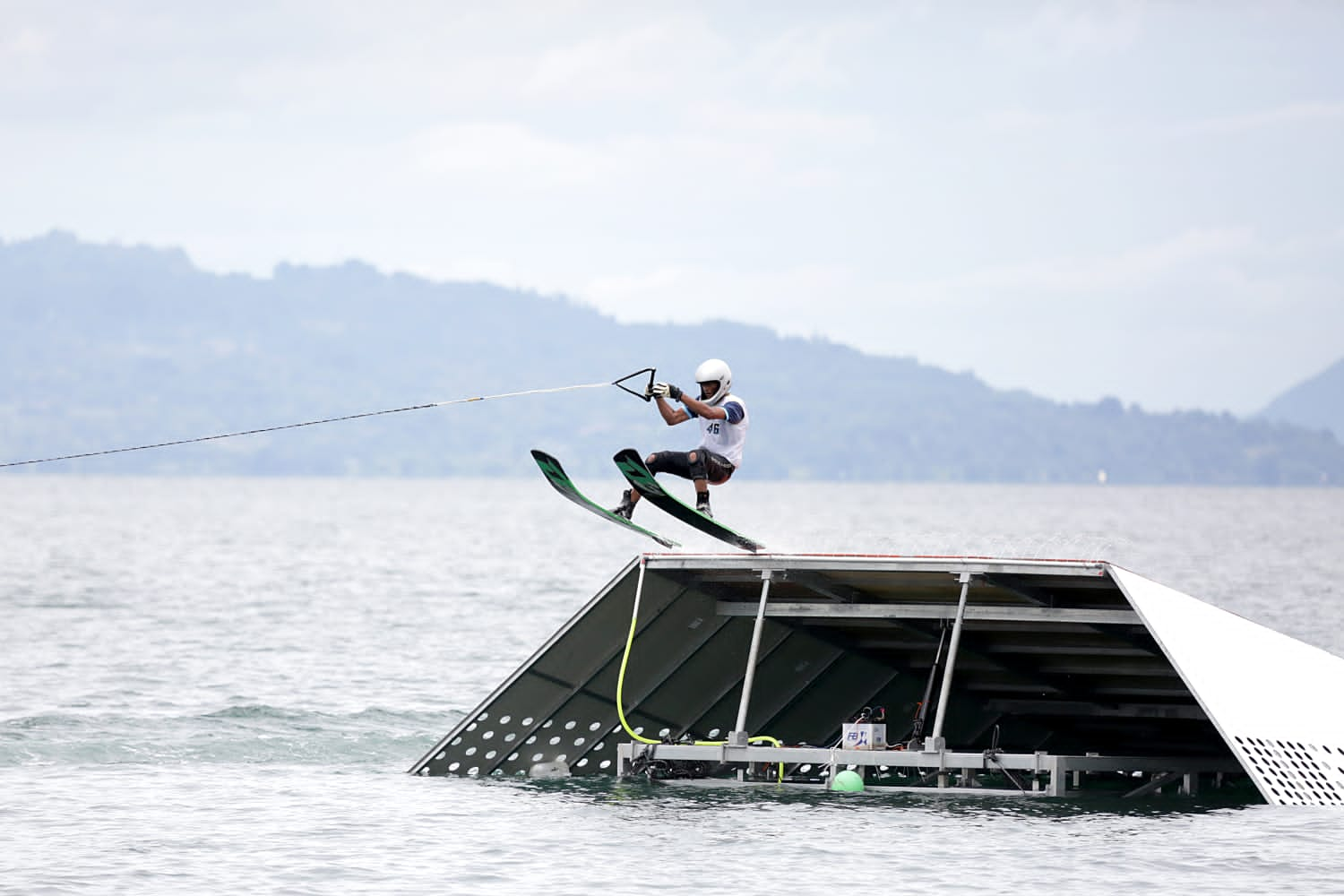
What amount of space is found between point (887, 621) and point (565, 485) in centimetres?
396

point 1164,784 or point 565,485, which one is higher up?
point 565,485

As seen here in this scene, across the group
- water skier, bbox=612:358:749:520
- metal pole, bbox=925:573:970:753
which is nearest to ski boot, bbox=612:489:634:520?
water skier, bbox=612:358:749:520

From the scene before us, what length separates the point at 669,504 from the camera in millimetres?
22359

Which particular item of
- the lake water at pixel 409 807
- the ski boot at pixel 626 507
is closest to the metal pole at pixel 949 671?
the lake water at pixel 409 807

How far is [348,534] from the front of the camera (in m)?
129

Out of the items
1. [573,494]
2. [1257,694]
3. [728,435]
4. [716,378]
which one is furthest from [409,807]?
[1257,694]

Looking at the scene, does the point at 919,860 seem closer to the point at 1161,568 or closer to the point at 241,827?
the point at 241,827

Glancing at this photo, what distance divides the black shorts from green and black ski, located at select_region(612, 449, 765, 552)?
235 millimetres

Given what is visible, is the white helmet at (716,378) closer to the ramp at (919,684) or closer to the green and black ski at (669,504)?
the green and black ski at (669,504)

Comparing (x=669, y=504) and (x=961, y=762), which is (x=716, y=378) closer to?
(x=669, y=504)

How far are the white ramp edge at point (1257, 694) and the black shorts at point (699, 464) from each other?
4.34 m

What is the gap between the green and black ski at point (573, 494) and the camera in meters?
21.8

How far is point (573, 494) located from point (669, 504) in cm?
106

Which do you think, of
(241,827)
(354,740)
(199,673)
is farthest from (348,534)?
(241,827)
